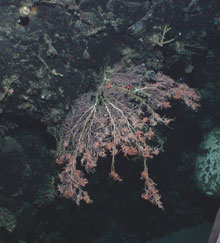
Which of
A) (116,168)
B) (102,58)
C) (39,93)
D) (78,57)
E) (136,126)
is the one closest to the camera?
(136,126)

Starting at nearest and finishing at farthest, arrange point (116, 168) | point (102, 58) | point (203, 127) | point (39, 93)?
point (39, 93), point (102, 58), point (116, 168), point (203, 127)

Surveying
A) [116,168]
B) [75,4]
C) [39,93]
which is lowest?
[116,168]

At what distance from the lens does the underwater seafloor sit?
12.9 ft

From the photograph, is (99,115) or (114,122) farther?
(99,115)

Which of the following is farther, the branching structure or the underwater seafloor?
the underwater seafloor

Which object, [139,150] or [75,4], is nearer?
[139,150]

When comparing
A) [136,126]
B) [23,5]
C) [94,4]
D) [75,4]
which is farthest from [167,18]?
[23,5]

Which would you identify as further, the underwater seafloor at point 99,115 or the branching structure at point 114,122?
the underwater seafloor at point 99,115

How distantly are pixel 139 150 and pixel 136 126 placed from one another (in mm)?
421

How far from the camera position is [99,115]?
3.89m

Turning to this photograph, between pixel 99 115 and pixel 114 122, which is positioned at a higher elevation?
pixel 99 115

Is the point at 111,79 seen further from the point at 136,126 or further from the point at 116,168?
the point at 116,168

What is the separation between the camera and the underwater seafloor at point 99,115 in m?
3.93

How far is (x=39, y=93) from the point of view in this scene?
393cm
